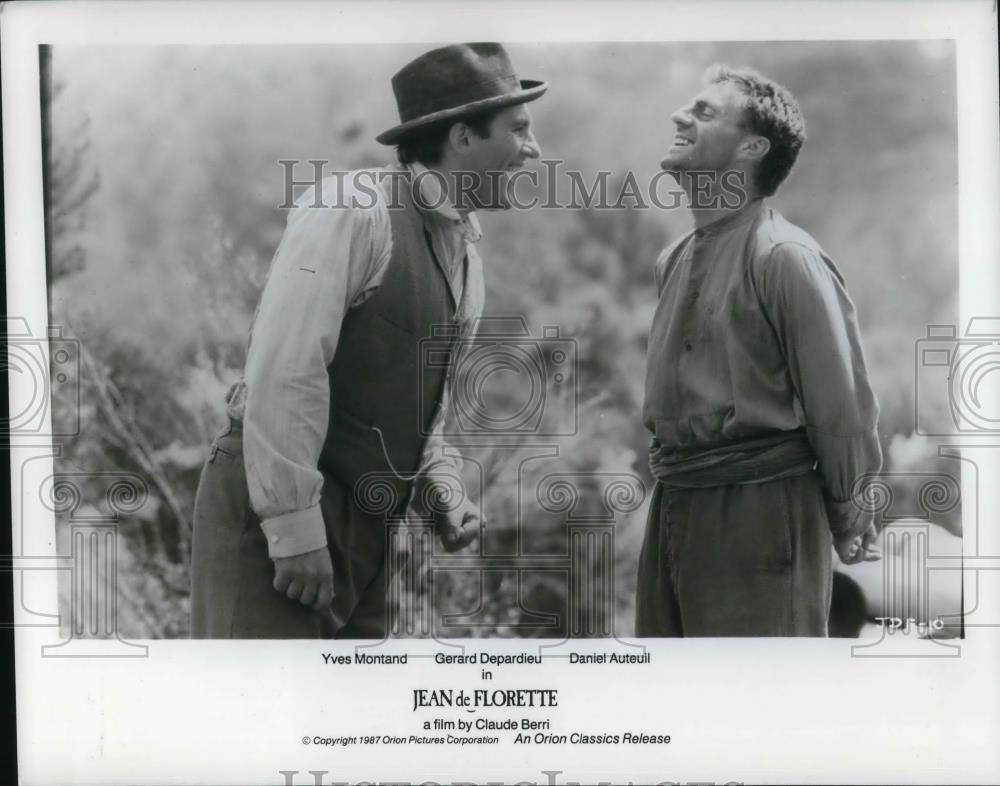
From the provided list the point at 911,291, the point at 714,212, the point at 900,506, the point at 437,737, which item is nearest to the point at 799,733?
the point at 900,506

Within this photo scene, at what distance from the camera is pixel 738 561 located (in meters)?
3.31

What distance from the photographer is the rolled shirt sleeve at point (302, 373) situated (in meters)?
3.23

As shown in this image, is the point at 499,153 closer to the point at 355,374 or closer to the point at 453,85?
the point at 453,85

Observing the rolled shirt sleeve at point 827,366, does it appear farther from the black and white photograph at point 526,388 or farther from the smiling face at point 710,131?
the smiling face at point 710,131

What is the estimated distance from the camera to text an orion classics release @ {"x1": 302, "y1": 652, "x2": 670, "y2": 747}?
3.37m

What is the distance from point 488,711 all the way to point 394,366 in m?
1.07

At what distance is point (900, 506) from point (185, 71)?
250 centimetres
